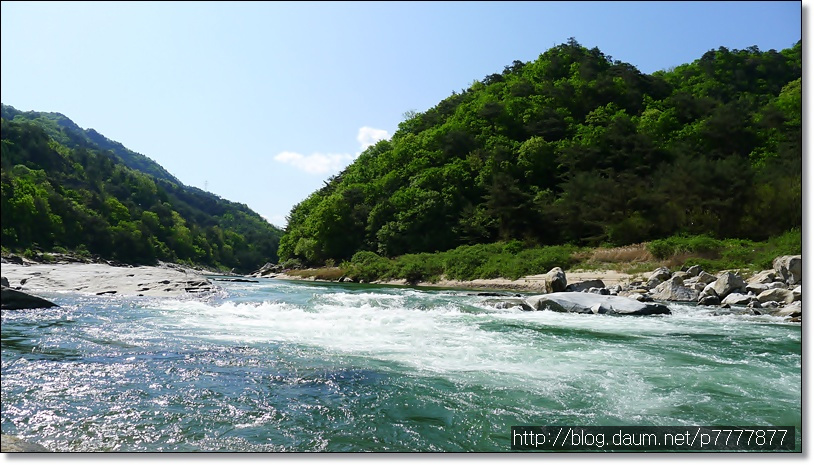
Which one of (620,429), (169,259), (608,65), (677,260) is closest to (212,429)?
(620,429)

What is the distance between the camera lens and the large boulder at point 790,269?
61.6 feet

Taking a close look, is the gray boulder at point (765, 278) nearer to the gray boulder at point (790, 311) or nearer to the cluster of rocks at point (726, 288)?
the cluster of rocks at point (726, 288)

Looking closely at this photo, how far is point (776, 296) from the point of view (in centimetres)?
1698

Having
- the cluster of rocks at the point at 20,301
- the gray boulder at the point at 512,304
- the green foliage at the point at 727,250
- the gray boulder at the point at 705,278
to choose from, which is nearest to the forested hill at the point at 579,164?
the green foliage at the point at 727,250

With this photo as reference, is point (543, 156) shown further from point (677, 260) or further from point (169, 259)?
point (169, 259)

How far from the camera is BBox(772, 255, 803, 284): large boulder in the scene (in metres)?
18.8

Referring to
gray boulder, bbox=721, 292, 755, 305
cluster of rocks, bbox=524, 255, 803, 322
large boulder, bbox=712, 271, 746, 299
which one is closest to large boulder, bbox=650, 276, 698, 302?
cluster of rocks, bbox=524, 255, 803, 322

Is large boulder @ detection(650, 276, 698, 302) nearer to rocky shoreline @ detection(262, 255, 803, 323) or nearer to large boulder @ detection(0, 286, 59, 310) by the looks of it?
rocky shoreline @ detection(262, 255, 803, 323)

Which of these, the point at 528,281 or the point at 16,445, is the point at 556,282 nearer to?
the point at 528,281

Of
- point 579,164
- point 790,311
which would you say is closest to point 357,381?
point 790,311

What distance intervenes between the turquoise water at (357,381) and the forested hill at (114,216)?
251cm

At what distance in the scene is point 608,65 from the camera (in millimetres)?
68250

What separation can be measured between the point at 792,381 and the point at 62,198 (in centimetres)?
6513

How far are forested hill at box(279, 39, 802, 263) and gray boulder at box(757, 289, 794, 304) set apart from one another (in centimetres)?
1063
